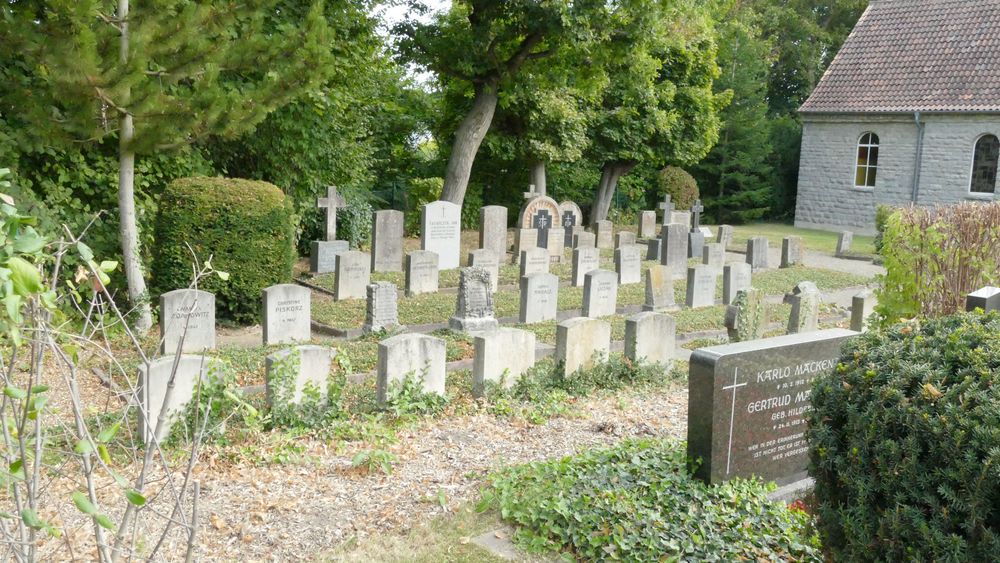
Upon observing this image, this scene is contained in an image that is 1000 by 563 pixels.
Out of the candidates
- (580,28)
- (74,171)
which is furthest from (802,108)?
(74,171)

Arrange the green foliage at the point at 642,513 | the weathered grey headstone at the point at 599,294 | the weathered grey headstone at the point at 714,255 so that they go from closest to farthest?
the green foliage at the point at 642,513 → the weathered grey headstone at the point at 599,294 → the weathered grey headstone at the point at 714,255

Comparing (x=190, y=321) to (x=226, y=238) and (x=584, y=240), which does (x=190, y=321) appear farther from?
(x=584, y=240)

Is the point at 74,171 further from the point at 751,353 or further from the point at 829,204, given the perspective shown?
the point at 829,204

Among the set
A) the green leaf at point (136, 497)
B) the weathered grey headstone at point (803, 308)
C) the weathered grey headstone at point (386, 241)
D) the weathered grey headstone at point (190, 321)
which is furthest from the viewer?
the weathered grey headstone at point (386, 241)

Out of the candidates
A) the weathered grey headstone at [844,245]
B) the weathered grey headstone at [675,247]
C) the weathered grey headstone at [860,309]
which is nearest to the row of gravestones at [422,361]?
the weathered grey headstone at [860,309]

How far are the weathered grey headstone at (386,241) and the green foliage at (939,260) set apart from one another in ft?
30.8

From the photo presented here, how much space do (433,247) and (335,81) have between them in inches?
144

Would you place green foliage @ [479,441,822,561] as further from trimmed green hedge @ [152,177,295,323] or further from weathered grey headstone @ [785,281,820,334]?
trimmed green hedge @ [152,177,295,323]

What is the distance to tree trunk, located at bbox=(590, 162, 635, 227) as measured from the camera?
28.5 metres

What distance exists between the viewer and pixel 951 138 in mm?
27641

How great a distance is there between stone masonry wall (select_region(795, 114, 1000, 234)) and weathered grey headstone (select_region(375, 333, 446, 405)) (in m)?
23.2

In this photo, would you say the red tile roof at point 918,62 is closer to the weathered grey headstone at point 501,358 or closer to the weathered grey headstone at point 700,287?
the weathered grey headstone at point 700,287

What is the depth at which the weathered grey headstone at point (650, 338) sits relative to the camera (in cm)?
923

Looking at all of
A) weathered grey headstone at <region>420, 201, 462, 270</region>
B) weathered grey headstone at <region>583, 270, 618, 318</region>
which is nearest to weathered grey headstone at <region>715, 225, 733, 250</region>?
weathered grey headstone at <region>420, 201, 462, 270</region>
